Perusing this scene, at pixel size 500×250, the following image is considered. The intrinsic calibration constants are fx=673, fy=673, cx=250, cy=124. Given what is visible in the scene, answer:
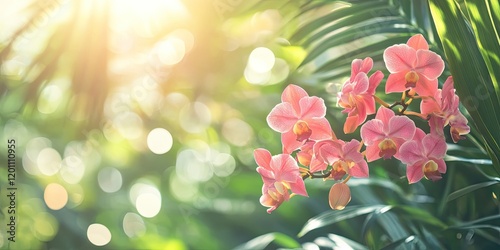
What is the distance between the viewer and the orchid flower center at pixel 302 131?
568mm

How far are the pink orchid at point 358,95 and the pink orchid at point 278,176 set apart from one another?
6 centimetres

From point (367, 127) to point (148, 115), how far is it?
0.67m

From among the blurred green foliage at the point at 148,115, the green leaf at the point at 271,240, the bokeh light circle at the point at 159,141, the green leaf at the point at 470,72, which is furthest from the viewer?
the bokeh light circle at the point at 159,141

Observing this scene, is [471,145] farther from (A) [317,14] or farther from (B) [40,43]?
(B) [40,43]

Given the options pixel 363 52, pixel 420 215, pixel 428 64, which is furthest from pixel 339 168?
pixel 363 52

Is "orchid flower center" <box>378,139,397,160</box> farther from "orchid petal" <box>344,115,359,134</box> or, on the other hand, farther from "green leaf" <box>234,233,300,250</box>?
"green leaf" <box>234,233,300,250</box>

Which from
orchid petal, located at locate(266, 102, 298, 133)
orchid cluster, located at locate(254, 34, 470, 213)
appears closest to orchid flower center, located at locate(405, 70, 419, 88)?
orchid cluster, located at locate(254, 34, 470, 213)

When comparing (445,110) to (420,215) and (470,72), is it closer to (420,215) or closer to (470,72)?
(470,72)

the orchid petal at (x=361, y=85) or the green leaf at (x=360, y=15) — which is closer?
the orchid petal at (x=361, y=85)

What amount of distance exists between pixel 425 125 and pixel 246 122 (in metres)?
0.35

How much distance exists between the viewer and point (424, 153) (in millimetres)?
578

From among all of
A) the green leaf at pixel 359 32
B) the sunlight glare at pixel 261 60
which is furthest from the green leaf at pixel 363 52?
the sunlight glare at pixel 261 60

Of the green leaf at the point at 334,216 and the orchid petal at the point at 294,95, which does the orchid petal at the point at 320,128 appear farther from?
the green leaf at the point at 334,216

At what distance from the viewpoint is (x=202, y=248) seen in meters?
1.11
